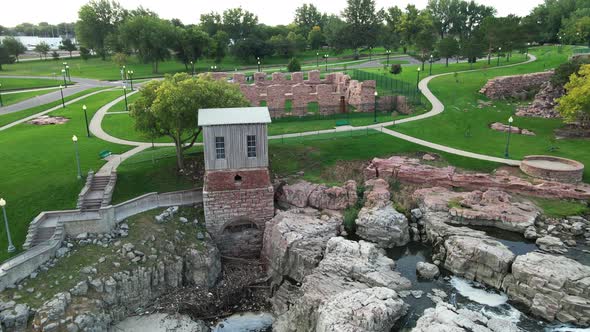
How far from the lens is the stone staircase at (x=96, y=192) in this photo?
94.6 ft

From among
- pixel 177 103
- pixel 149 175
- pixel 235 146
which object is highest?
pixel 177 103

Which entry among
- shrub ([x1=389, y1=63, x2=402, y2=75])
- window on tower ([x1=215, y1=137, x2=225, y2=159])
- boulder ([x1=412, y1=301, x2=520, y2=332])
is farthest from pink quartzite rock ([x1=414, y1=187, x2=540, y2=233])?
shrub ([x1=389, y1=63, x2=402, y2=75])

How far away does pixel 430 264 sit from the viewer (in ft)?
88.4

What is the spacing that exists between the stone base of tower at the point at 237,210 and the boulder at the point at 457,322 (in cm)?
1293

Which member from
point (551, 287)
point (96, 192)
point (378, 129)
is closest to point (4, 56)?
point (96, 192)

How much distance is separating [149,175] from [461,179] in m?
22.6

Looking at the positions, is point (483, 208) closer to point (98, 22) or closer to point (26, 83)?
point (26, 83)

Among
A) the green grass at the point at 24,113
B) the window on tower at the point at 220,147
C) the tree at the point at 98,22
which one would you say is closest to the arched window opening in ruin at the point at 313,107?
the window on tower at the point at 220,147

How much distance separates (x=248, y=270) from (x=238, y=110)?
1037cm

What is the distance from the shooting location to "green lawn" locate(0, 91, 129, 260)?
28578mm

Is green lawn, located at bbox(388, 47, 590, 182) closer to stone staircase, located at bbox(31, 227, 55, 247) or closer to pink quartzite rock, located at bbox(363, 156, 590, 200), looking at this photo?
pink quartzite rock, located at bbox(363, 156, 590, 200)

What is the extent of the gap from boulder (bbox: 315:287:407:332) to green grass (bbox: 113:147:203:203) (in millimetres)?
14711

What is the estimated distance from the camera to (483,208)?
3080cm

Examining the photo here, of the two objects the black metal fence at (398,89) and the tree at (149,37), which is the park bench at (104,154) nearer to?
the black metal fence at (398,89)
